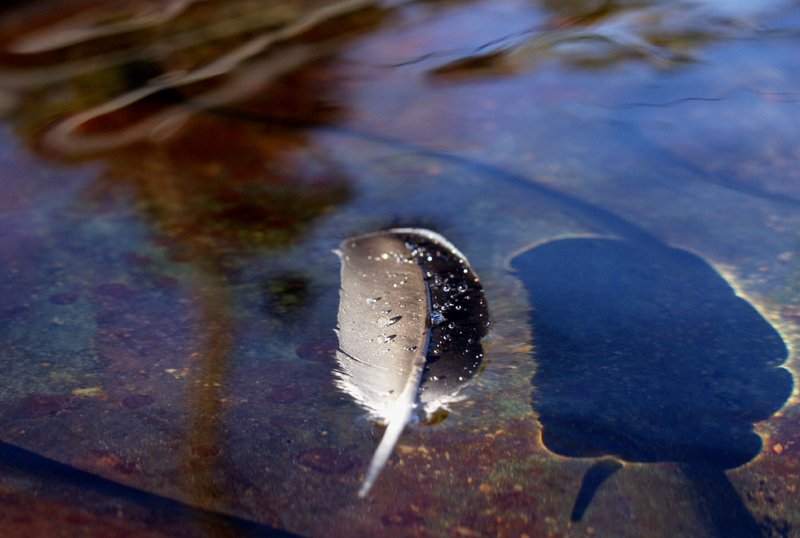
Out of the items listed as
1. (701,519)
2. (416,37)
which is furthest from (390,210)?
(416,37)

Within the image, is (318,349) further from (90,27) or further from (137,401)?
(90,27)

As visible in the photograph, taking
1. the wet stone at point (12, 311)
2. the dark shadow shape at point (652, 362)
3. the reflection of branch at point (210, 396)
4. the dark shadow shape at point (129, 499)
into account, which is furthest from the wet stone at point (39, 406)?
the dark shadow shape at point (652, 362)

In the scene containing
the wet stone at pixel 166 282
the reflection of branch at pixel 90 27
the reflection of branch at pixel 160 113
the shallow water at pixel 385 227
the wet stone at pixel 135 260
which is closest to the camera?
the shallow water at pixel 385 227

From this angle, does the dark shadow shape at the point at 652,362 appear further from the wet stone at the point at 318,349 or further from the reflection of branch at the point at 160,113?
the reflection of branch at the point at 160,113

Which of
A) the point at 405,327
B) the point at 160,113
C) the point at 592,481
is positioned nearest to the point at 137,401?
the point at 405,327

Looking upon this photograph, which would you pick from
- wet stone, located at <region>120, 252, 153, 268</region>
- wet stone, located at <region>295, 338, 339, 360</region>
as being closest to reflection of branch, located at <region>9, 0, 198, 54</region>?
wet stone, located at <region>120, 252, 153, 268</region>

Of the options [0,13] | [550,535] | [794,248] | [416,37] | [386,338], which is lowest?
[794,248]

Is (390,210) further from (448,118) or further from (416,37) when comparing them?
(416,37)

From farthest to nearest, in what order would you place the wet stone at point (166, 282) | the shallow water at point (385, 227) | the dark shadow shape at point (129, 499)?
the wet stone at point (166, 282) → the shallow water at point (385, 227) → the dark shadow shape at point (129, 499)
